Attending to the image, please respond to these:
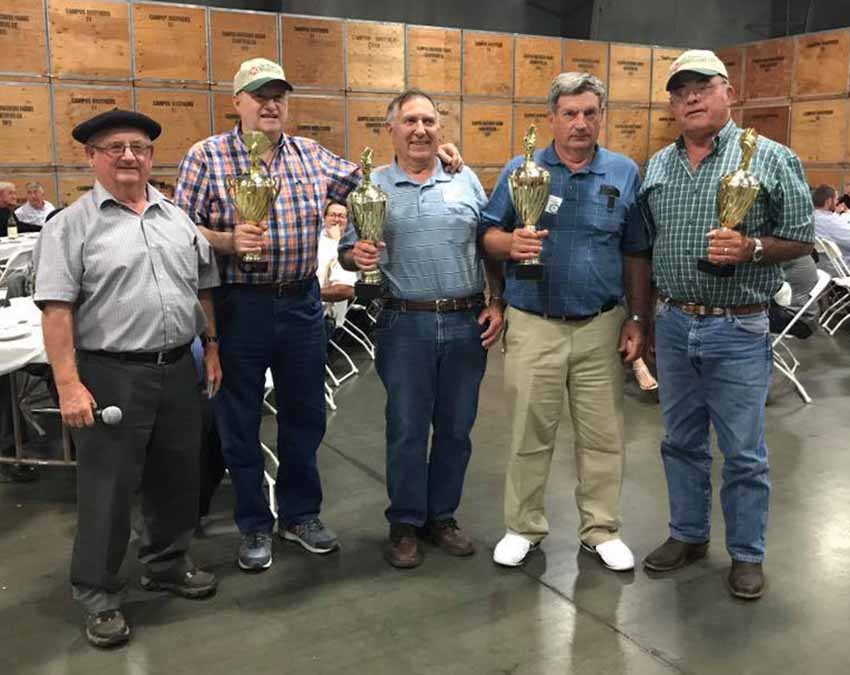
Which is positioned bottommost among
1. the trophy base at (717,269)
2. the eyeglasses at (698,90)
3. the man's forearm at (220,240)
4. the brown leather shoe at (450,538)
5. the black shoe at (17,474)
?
the black shoe at (17,474)

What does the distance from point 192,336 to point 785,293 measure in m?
3.96

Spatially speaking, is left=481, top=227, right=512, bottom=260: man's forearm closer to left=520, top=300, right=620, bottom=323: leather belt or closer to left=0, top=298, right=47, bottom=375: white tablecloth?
left=520, top=300, right=620, bottom=323: leather belt

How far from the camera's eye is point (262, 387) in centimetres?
304

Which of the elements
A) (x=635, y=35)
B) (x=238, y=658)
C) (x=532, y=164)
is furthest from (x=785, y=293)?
(x=635, y=35)

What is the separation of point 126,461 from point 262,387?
582mm

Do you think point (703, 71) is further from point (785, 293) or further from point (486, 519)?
point (785, 293)

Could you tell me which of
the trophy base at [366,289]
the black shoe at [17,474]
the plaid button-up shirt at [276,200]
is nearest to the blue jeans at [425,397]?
the trophy base at [366,289]

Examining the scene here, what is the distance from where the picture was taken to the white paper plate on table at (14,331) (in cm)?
350

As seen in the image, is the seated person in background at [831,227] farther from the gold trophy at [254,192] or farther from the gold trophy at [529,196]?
the gold trophy at [254,192]

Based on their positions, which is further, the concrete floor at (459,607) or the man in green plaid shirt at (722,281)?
the man in green plaid shirt at (722,281)

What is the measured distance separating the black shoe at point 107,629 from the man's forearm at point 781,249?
88.5 inches

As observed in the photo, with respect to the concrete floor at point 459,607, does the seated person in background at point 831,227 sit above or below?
above

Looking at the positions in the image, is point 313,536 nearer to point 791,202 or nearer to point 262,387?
point 262,387

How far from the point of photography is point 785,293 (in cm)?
532
